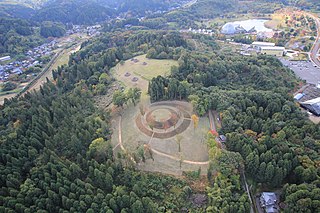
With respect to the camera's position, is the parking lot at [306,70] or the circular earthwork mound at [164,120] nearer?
the circular earthwork mound at [164,120]

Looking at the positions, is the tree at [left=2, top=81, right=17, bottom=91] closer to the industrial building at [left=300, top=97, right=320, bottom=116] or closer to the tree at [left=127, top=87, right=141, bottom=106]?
the tree at [left=127, top=87, right=141, bottom=106]

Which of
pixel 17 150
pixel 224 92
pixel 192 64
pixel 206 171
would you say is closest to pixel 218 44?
pixel 192 64

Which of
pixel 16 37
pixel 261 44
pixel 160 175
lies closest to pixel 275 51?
pixel 261 44

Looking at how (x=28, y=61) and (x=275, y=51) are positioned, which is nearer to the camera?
(x=275, y=51)

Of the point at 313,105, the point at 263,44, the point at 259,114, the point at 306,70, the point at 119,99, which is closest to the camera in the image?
the point at 259,114

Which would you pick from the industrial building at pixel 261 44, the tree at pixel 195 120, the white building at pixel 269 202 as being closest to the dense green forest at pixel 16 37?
the tree at pixel 195 120

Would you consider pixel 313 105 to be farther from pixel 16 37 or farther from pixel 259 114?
pixel 16 37

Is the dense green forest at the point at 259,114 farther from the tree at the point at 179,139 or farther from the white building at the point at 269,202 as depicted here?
the tree at the point at 179,139
